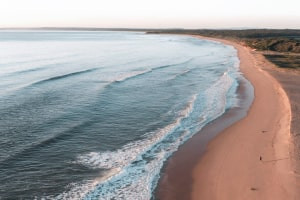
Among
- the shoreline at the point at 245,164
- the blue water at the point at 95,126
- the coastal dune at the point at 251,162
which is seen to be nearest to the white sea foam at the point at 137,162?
the blue water at the point at 95,126

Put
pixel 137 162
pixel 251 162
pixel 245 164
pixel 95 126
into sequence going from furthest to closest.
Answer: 1. pixel 95 126
2. pixel 137 162
3. pixel 251 162
4. pixel 245 164

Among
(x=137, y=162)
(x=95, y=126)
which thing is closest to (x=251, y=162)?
(x=137, y=162)

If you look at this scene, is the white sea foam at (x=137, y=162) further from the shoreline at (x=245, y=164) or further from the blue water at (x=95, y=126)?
the shoreline at (x=245, y=164)

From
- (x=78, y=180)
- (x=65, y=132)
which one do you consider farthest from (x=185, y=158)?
(x=65, y=132)

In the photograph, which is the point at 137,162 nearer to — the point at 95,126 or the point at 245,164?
the point at 245,164

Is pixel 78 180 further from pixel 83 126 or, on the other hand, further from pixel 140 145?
pixel 83 126

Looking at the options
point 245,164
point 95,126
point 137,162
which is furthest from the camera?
point 95,126
